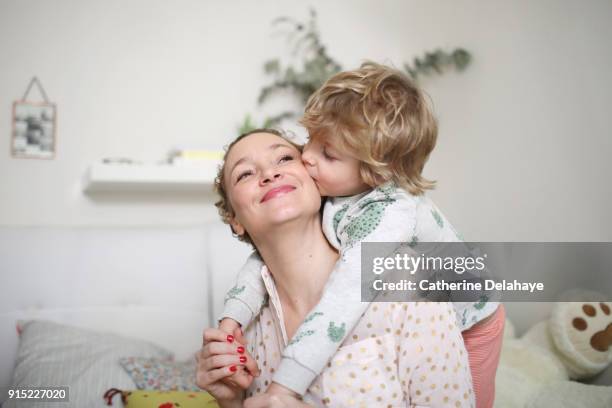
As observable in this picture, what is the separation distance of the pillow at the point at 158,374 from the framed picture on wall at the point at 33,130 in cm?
136

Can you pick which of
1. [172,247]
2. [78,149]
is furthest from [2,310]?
[78,149]

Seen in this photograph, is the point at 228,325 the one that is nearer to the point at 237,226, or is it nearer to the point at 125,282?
the point at 237,226

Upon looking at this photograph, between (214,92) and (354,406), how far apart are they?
2320 mm

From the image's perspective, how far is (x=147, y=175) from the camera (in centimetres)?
271

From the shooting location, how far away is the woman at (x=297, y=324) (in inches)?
46.1

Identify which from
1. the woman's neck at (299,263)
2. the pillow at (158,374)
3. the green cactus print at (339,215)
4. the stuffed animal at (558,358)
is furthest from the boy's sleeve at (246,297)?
the stuffed animal at (558,358)

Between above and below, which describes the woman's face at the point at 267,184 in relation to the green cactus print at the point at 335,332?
above

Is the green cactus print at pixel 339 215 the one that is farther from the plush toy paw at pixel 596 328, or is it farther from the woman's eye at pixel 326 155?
the plush toy paw at pixel 596 328

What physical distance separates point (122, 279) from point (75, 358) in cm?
52

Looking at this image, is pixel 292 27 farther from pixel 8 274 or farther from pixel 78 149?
pixel 8 274

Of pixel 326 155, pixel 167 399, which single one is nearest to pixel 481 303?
pixel 326 155

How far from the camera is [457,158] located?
9.33 ft

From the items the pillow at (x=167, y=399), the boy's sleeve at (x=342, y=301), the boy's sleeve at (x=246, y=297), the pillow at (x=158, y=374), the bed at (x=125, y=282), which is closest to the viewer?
the boy's sleeve at (x=342, y=301)

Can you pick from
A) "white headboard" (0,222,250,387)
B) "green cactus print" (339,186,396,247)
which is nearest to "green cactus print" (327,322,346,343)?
"green cactus print" (339,186,396,247)
